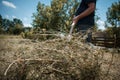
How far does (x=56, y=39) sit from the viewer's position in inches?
97.4

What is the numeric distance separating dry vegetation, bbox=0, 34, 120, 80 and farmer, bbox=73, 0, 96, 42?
971mm

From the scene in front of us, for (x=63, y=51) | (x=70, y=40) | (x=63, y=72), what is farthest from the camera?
(x=70, y=40)

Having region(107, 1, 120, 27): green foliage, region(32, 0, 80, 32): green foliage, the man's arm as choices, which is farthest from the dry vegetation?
region(107, 1, 120, 27): green foliage

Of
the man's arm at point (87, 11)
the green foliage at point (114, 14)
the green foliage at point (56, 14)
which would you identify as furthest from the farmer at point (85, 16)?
the green foliage at point (114, 14)

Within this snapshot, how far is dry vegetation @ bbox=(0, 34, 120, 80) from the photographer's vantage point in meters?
2.07

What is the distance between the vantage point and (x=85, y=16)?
343cm

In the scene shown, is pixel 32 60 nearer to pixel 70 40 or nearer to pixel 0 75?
pixel 0 75

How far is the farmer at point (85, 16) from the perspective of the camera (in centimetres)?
335

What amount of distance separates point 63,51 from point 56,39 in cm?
30

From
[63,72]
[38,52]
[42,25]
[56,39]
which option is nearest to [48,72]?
[63,72]

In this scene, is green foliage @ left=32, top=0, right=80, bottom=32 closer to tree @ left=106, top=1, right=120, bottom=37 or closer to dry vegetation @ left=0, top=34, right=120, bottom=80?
tree @ left=106, top=1, right=120, bottom=37

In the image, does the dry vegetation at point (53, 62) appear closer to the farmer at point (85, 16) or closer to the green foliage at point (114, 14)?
the farmer at point (85, 16)

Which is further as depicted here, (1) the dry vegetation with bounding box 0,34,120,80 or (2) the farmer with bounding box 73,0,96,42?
(2) the farmer with bounding box 73,0,96,42

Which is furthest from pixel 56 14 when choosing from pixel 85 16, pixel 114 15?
pixel 85 16
